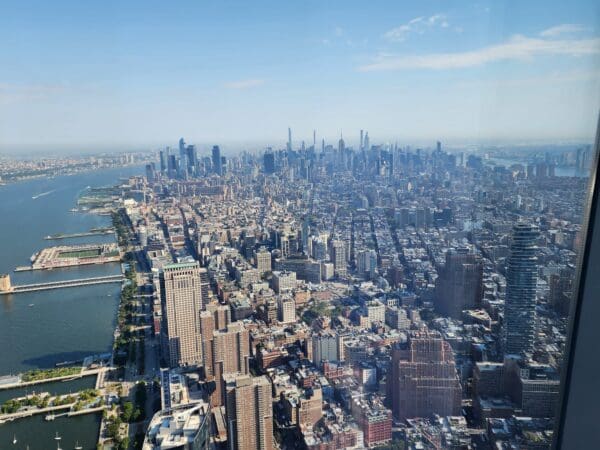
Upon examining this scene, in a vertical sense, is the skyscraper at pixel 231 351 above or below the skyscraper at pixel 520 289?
below

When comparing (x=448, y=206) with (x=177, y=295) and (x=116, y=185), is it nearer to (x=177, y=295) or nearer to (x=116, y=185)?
(x=177, y=295)

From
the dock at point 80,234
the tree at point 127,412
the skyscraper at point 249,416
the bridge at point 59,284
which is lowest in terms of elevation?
the tree at point 127,412

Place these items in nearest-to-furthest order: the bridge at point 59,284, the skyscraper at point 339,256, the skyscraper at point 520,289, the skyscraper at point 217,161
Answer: the skyscraper at point 520,289 < the bridge at point 59,284 < the skyscraper at point 339,256 < the skyscraper at point 217,161

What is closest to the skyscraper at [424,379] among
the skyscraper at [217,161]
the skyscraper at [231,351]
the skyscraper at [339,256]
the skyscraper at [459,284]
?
the skyscraper at [459,284]

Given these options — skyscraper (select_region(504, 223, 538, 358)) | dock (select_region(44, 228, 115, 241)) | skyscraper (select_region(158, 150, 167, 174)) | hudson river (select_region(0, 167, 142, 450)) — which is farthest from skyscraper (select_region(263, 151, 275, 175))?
skyscraper (select_region(504, 223, 538, 358))

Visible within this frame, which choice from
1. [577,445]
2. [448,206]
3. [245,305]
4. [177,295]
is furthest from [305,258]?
[577,445]

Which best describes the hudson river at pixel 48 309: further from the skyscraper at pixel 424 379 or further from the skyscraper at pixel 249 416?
the skyscraper at pixel 424 379

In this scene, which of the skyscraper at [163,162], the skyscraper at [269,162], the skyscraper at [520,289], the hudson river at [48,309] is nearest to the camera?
the skyscraper at [520,289]
